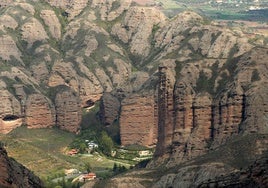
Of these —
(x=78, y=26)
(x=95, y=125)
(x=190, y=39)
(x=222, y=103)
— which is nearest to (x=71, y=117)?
(x=95, y=125)

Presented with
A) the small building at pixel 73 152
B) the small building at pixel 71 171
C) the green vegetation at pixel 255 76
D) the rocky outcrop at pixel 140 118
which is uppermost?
the green vegetation at pixel 255 76

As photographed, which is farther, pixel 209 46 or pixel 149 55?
pixel 149 55

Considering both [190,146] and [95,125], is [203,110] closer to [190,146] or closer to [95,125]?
[190,146]

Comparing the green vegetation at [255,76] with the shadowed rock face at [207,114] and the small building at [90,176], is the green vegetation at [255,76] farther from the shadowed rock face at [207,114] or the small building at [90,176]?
the small building at [90,176]

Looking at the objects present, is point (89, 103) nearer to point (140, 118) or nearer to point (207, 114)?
point (140, 118)

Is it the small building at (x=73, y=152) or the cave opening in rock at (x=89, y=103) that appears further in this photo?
the cave opening in rock at (x=89, y=103)

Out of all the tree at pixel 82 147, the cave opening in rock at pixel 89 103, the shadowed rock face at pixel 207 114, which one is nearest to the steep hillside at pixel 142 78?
the shadowed rock face at pixel 207 114

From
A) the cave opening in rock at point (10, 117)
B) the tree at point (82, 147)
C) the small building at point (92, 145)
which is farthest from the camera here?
the cave opening in rock at point (10, 117)

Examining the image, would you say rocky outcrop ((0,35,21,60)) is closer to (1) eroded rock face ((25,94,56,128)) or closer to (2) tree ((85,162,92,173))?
(1) eroded rock face ((25,94,56,128))
